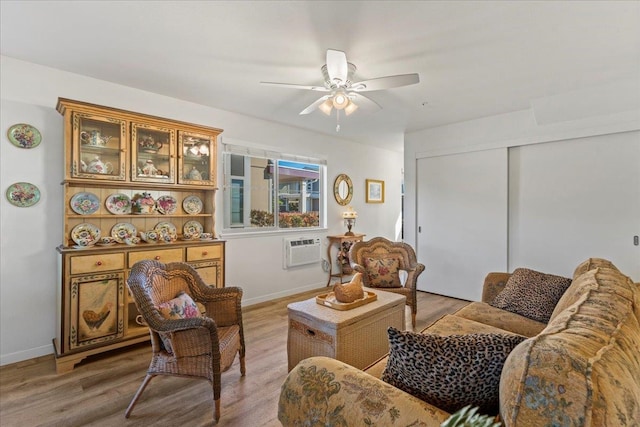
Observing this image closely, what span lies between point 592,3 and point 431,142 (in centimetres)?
276

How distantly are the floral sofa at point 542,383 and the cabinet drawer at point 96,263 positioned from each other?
2.17 m

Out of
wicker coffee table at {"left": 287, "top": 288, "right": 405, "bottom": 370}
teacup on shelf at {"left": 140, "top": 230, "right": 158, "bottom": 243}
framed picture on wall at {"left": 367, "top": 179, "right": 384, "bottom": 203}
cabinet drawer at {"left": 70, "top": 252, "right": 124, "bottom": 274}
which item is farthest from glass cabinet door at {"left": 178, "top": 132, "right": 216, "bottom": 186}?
framed picture on wall at {"left": 367, "top": 179, "right": 384, "bottom": 203}

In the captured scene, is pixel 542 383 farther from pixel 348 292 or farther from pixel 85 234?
pixel 85 234

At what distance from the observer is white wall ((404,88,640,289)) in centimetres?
312

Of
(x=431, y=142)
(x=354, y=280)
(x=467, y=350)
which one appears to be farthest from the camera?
(x=431, y=142)

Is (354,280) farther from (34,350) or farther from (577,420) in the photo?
(34,350)

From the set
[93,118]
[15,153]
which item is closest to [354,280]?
[93,118]

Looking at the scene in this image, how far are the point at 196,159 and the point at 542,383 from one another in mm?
3299

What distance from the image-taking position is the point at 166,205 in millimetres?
3180

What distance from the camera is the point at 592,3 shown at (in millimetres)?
1787

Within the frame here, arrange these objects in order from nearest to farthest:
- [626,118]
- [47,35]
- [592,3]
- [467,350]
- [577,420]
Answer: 1. [577,420]
2. [467,350]
3. [592,3]
4. [47,35]
5. [626,118]

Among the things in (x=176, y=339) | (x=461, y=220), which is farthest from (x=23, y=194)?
(x=461, y=220)

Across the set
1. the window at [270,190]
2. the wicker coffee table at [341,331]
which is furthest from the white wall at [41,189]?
the wicker coffee table at [341,331]

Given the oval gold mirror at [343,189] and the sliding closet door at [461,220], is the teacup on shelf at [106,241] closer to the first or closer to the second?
the oval gold mirror at [343,189]
